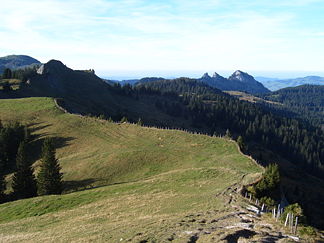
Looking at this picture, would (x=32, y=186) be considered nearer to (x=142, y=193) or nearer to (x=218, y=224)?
(x=142, y=193)

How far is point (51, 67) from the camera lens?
181 m

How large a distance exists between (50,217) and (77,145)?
33.3 m

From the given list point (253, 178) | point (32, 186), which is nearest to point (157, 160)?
point (253, 178)

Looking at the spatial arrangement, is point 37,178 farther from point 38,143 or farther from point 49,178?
point 38,143

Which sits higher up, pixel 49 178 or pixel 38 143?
pixel 38 143

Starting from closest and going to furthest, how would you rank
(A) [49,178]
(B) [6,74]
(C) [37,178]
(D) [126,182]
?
(D) [126,182] → (A) [49,178] → (C) [37,178] → (B) [6,74]

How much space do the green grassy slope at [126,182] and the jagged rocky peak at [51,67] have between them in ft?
351

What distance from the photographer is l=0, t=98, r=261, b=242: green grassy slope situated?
2645 centimetres

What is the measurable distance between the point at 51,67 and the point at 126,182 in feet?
517

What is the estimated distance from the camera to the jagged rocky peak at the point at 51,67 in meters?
170

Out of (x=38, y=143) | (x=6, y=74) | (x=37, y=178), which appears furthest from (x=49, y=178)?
(x=6, y=74)

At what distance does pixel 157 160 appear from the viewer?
51.2m

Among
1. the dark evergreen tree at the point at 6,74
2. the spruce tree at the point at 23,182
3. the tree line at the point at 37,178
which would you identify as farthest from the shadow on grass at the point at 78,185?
the dark evergreen tree at the point at 6,74

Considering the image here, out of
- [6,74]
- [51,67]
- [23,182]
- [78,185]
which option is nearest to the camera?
[78,185]
